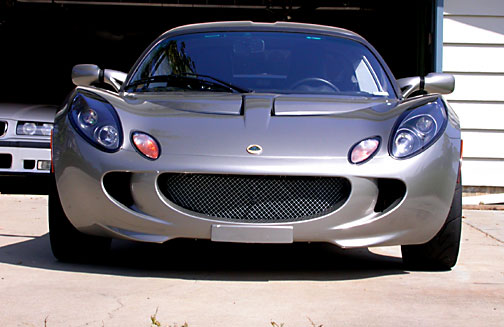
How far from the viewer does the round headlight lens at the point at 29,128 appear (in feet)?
27.1

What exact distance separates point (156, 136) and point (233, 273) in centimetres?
74

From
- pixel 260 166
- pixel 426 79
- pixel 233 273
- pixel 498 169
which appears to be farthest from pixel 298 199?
pixel 498 169

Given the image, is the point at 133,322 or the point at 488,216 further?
the point at 488,216

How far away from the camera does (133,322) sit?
299 cm

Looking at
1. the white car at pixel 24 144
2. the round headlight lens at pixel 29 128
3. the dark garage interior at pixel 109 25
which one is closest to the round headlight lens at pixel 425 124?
the white car at pixel 24 144

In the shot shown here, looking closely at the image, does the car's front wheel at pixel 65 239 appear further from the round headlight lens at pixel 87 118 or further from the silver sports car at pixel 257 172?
the round headlight lens at pixel 87 118

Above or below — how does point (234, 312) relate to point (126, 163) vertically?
below

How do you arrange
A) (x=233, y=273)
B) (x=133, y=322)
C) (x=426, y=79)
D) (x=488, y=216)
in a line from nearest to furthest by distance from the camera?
(x=133, y=322), (x=233, y=273), (x=426, y=79), (x=488, y=216)

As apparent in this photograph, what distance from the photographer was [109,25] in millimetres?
15672

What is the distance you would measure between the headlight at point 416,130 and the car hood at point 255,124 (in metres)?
0.05

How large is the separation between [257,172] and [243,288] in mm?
494

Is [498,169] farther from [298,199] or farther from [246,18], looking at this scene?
[246,18]

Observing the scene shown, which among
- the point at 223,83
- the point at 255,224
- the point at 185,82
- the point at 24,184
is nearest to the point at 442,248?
the point at 255,224

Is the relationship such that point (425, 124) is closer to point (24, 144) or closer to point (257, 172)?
point (257, 172)
